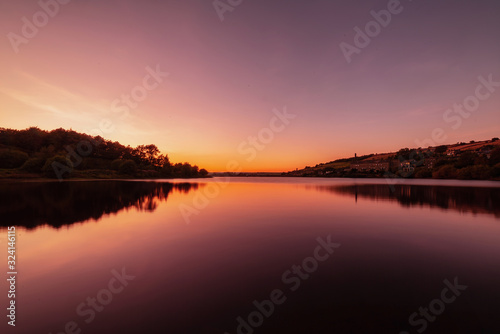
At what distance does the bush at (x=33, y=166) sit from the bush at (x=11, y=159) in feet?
25.0

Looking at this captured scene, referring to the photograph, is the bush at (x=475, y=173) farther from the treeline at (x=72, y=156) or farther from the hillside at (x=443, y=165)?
the treeline at (x=72, y=156)

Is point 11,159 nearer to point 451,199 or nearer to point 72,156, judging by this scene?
point 72,156

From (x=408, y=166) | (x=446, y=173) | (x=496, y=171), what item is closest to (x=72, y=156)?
(x=446, y=173)

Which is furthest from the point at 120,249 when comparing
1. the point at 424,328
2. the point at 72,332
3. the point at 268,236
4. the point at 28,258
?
the point at 424,328

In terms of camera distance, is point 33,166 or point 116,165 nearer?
point 33,166

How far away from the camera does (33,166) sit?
6638cm

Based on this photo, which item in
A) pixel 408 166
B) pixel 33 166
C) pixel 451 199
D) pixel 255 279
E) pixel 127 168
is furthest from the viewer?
pixel 408 166

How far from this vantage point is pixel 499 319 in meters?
4.60

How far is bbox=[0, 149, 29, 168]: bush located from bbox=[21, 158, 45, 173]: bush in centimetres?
762

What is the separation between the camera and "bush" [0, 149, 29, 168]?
66.9 m

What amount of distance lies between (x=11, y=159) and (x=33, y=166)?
10.4 m

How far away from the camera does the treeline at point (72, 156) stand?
221 feet

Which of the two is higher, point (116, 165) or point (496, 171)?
point (116, 165)

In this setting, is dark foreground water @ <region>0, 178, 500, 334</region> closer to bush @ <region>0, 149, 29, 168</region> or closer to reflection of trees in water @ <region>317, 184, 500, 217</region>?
reflection of trees in water @ <region>317, 184, 500, 217</region>
